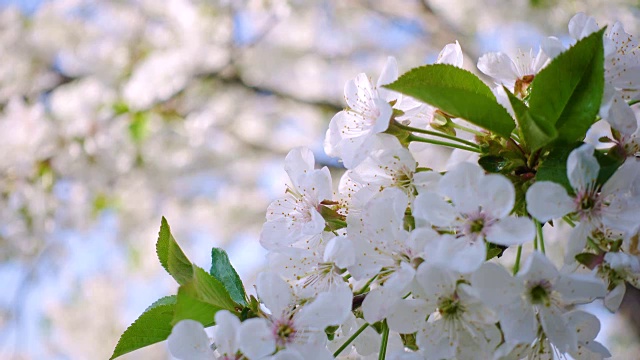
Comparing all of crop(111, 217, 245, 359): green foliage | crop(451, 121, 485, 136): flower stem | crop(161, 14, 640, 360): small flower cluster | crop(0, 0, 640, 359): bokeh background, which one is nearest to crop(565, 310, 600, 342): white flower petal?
crop(161, 14, 640, 360): small flower cluster

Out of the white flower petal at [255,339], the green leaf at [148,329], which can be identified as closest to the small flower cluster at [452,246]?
the white flower petal at [255,339]

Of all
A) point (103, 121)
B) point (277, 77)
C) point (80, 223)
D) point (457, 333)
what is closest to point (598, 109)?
point (457, 333)

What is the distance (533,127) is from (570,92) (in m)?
0.05

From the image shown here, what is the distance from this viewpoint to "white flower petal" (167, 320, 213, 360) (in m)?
0.59

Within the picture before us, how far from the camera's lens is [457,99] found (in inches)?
25.1

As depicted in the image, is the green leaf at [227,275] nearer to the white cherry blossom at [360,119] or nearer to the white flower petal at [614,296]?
the white cherry blossom at [360,119]

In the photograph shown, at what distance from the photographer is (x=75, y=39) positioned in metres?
4.03

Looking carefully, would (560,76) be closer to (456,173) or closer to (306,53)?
(456,173)

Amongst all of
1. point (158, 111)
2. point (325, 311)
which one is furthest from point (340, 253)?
point (158, 111)

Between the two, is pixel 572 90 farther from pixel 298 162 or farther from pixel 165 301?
pixel 165 301

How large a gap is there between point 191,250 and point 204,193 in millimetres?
575

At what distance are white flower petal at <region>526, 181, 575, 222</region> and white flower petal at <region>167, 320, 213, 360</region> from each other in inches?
12.6

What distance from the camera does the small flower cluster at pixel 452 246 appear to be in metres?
0.57

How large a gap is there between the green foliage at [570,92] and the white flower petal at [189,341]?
0.38m
